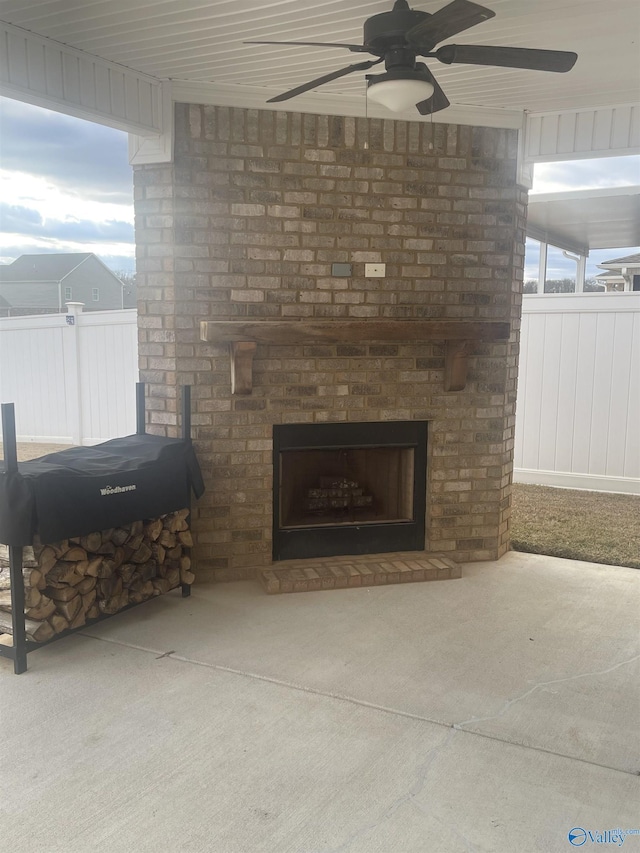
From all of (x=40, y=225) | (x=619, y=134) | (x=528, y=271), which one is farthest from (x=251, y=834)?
(x=528, y=271)

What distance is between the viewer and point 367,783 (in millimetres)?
2182

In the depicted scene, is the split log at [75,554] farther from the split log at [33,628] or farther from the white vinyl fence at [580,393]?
the white vinyl fence at [580,393]

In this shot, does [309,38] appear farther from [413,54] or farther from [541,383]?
[541,383]

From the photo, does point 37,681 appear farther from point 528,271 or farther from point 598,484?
point 528,271

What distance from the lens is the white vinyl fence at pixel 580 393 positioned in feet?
19.7

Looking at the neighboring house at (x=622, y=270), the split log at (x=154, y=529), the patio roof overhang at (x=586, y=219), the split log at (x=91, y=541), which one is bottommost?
the split log at (x=154, y=529)

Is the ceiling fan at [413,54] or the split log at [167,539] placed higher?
the ceiling fan at [413,54]

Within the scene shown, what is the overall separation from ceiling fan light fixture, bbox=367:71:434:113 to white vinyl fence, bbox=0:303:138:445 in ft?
15.2

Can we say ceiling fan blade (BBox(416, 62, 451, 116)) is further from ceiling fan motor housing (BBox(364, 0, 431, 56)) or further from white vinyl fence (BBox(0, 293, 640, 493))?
white vinyl fence (BBox(0, 293, 640, 493))

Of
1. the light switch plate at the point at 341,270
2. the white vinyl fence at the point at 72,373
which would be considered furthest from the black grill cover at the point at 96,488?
the white vinyl fence at the point at 72,373

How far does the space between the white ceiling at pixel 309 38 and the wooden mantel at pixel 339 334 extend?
1.19m

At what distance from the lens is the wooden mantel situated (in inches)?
144

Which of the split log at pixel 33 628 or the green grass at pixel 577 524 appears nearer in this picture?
the split log at pixel 33 628

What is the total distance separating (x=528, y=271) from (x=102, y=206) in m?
5.95
